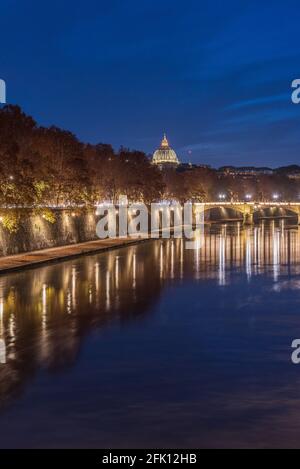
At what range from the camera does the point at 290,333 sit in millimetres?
20219

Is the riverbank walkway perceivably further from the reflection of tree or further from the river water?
the river water

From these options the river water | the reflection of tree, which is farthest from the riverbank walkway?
the river water

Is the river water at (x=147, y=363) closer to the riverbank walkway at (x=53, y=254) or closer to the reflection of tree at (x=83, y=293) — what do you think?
the reflection of tree at (x=83, y=293)

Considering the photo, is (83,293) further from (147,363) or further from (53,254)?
(53,254)

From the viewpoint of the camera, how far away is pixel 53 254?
45.3m

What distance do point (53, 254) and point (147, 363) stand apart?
29901mm

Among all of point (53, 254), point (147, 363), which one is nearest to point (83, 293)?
point (147, 363)

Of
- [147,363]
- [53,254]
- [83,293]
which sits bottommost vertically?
[147,363]

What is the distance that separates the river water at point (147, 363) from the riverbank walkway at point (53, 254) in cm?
439

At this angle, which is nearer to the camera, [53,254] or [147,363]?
[147,363]

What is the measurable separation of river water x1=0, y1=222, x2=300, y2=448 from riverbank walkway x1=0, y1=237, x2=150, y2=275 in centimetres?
439

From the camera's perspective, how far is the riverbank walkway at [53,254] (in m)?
37.9
